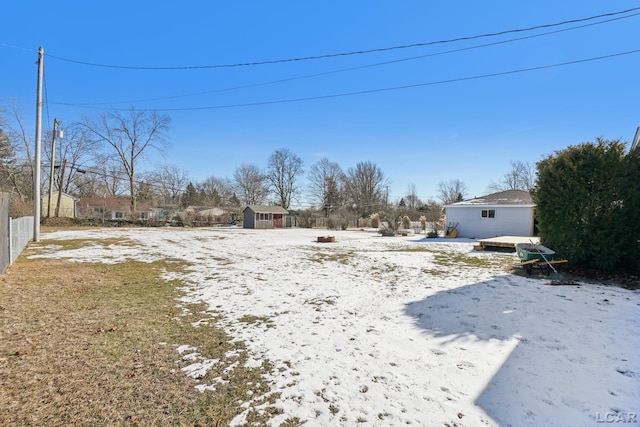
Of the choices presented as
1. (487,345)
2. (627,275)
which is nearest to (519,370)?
(487,345)

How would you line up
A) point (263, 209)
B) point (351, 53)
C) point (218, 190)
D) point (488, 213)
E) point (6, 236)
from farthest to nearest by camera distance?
point (218, 190)
point (263, 209)
point (488, 213)
point (351, 53)
point (6, 236)

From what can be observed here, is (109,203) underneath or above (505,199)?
above

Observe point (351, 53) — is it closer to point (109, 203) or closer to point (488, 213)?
point (488, 213)

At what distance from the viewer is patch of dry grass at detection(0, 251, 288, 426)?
7.62ft

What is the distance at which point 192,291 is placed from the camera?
20.1 feet

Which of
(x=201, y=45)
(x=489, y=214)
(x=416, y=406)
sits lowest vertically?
(x=416, y=406)

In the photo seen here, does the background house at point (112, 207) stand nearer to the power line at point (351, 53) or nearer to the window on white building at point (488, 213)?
the power line at point (351, 53)

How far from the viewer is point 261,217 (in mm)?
34188

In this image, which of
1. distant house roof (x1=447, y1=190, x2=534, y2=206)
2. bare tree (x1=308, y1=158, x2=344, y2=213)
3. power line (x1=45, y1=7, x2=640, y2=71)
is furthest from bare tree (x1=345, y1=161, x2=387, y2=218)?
power line (x1=45, y1=7, x2=640, y2=71)

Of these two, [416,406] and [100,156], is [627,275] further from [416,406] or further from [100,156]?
[100,156]

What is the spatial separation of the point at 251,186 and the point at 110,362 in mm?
47547

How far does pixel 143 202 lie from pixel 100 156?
15228 millimetres

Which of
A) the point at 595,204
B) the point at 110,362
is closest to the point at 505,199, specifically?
the point at 595,204

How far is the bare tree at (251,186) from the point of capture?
4897 cm
